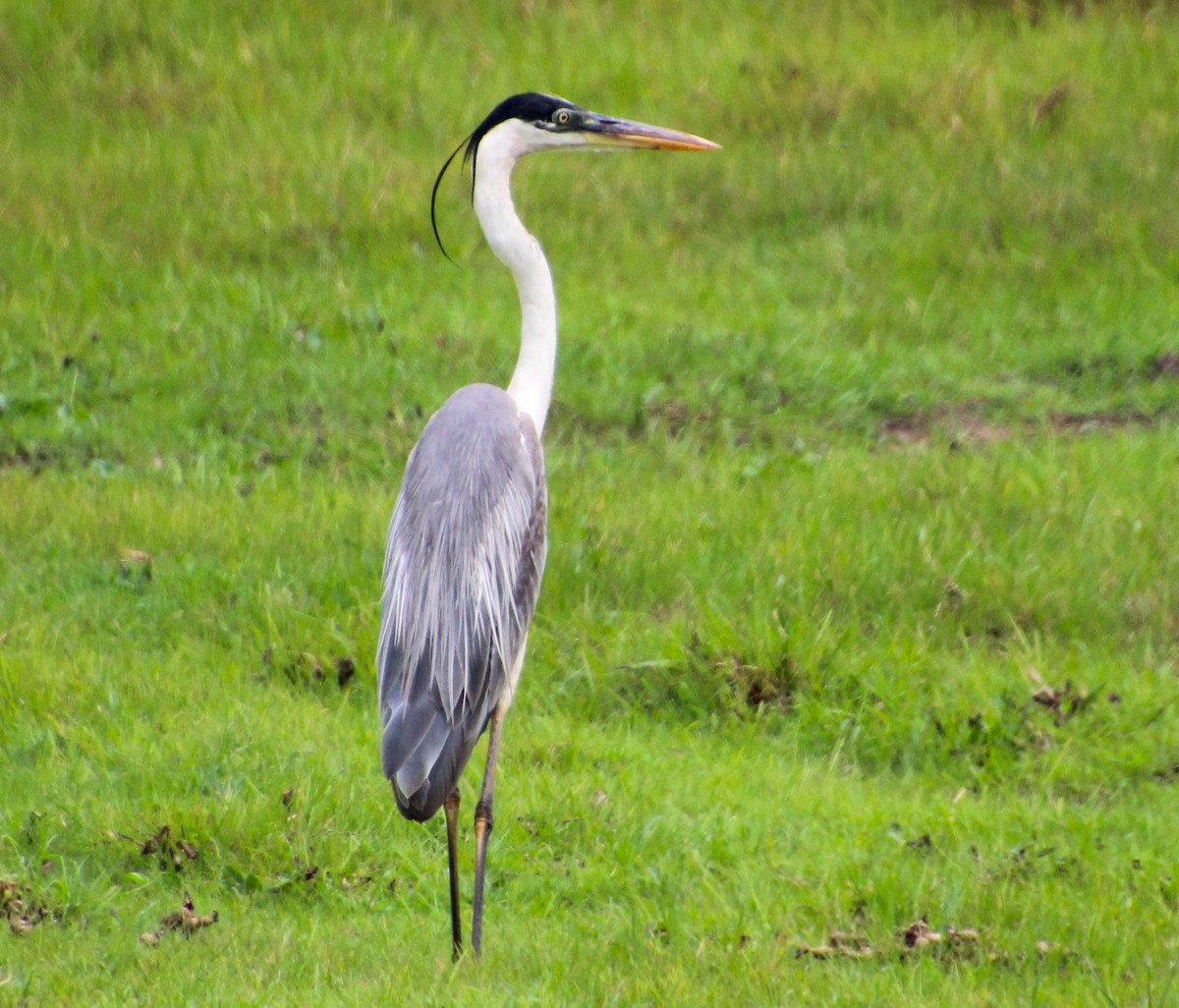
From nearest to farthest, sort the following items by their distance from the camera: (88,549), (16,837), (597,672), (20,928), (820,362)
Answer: (20,928) < (16,837) < (597,672) < (88,549) < (820,362)

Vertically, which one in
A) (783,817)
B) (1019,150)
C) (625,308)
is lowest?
(783,817)

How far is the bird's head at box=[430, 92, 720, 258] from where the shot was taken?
5.41 m

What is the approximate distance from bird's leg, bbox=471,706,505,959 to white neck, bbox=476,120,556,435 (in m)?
1.05

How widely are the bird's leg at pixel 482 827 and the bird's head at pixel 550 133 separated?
1713mm

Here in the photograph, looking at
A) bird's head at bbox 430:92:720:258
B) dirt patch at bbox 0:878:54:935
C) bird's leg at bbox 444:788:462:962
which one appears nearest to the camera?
bird's leg at bbox 444:788:462:962

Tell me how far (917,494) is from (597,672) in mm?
1665

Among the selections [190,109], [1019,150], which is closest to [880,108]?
[1019,150]

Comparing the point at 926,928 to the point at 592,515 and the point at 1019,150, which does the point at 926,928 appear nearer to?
the point at 592,515

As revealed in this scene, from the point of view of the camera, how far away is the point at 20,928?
4340 mm

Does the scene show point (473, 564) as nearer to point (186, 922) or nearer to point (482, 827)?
point (482, 827)

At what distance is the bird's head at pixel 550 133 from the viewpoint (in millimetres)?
5406

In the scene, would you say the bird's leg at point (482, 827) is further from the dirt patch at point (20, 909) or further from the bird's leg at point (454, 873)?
the dirt patch at point (20, 909)

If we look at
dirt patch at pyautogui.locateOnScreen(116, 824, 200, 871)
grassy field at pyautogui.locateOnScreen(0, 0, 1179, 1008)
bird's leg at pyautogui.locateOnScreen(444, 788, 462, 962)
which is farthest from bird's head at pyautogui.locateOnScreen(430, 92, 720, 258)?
dirt patch at pyautogui.locateOnScreen(116, 824, 200, 871)

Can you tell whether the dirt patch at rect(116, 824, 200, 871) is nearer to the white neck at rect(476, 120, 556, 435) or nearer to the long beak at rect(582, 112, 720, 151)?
the white neck at rect(476, 120, 556, 435)
